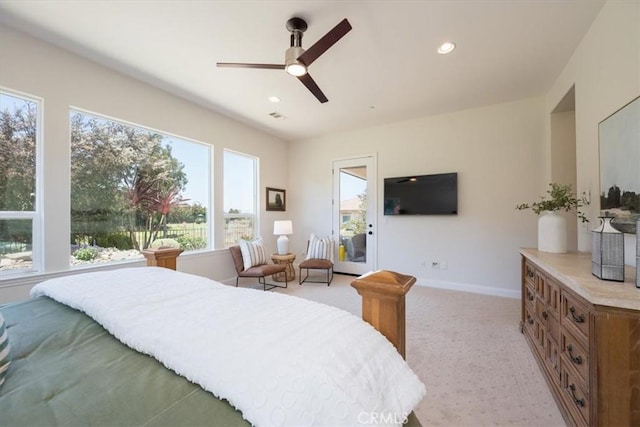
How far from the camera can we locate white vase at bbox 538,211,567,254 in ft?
7.45

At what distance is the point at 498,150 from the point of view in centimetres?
388

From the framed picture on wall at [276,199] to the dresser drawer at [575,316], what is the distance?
4.49 metres

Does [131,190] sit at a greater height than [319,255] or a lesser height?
Answer: greater

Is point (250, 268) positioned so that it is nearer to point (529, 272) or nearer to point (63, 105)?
point (63, 105)

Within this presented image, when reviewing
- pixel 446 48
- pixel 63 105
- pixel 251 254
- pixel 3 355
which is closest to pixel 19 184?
pixel 63 105

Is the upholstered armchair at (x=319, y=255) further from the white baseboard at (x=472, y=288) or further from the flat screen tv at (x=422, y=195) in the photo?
the white baseboard at (x=472, y=288)

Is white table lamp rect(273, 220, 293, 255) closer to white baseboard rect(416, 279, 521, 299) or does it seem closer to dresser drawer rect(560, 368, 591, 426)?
white baseboard rect(416, 279, 521, 299)

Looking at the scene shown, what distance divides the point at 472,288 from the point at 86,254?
5045mm

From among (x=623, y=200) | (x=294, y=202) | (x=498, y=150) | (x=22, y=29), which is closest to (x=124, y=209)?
(x=22, y=29)

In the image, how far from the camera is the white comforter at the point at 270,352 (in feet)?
2.11

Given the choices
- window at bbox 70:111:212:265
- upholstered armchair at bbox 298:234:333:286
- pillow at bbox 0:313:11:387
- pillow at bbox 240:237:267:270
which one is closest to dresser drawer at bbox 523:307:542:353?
upholstered armchair at bbox 298:234:333:286

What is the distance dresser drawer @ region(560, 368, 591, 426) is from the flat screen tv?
2.81 m

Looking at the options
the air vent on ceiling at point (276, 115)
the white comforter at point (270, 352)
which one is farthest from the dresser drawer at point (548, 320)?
the air vent on ceiling at point (276, 115)

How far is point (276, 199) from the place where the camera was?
545cm
